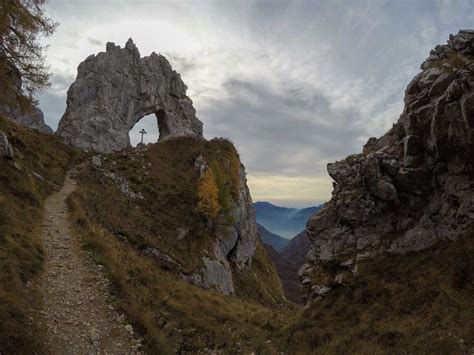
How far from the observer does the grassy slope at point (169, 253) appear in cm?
1578

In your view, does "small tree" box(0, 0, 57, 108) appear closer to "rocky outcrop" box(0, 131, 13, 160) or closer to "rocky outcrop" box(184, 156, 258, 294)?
"rocky outcrop" box(0, 131, 13, 160)

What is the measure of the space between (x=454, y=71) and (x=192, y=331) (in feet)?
61.7

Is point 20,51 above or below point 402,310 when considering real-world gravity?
above

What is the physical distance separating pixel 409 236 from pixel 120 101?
64.8m

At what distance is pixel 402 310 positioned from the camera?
14.7m

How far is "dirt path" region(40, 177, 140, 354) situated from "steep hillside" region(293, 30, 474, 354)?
900 cm

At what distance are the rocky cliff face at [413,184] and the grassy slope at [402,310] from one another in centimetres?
93

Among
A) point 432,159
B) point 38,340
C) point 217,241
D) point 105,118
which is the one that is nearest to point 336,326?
point 432,159

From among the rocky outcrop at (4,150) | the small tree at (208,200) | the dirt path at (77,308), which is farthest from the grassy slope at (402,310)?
the small tree at (208,200)

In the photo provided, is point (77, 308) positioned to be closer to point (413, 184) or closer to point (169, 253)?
point (413, 184)

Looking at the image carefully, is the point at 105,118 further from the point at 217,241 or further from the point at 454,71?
the point at 454,71

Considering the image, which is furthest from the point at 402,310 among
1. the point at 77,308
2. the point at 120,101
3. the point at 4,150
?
the point at 120,101

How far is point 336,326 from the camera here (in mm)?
16484

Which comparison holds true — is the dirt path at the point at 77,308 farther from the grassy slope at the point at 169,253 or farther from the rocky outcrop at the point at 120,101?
the rocky outcrop at the point at 120,101
